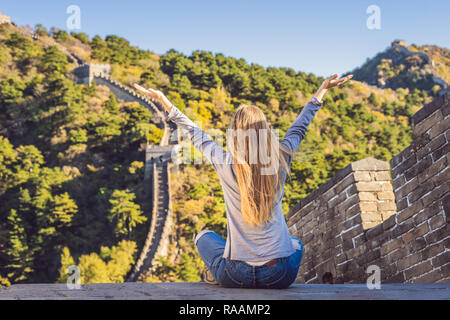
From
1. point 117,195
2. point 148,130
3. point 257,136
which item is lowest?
point 257,136

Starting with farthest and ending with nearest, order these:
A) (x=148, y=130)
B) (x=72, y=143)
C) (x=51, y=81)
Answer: (x=51, y=81)
(x=72, y=143)
(x=148, y=130)

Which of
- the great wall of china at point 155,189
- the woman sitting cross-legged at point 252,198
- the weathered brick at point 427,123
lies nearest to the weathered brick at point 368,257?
the weathered brick at point 427,123

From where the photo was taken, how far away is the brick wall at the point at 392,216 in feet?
10.3

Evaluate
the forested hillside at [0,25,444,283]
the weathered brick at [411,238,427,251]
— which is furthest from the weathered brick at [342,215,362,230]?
the forested hillside at [0,25,444,283]

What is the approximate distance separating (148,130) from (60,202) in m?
8.52

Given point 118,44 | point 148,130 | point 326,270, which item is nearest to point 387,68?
point 118,44

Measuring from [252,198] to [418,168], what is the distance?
175cm

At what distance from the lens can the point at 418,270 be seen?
3270mm

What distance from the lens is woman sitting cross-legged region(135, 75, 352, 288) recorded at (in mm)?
2082

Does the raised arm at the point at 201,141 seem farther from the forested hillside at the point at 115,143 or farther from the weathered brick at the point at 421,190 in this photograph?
the forested hillside at the point at 115,143

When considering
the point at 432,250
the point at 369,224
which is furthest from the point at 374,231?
the point at 432,250

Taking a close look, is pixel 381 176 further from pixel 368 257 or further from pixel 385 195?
pixel 368 257
